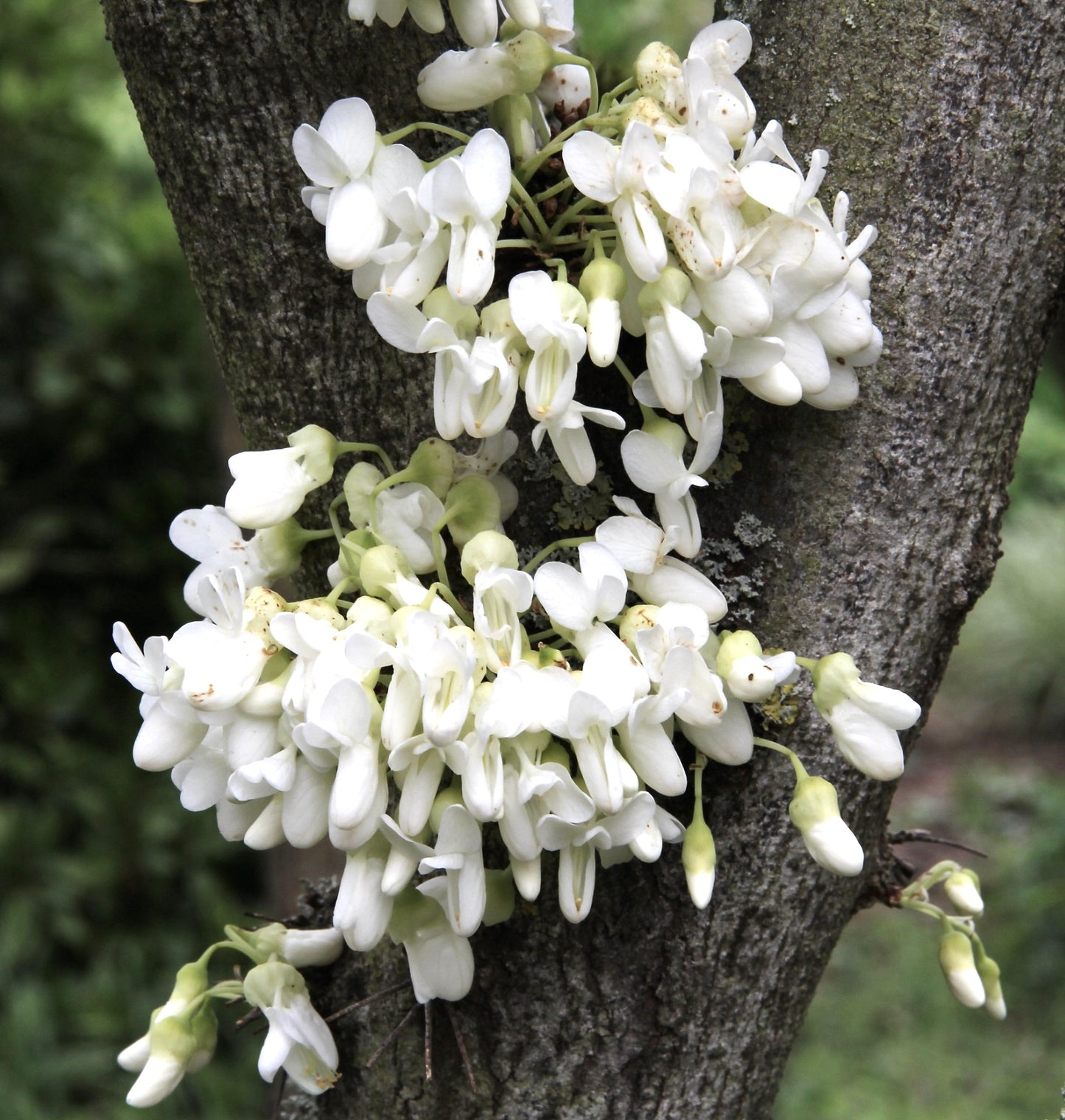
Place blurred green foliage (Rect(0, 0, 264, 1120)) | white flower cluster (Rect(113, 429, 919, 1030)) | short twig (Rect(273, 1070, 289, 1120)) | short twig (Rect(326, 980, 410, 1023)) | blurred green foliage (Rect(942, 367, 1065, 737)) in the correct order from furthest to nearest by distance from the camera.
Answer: blurred green foliage (Rect(942, 367, 1065, 737)) < blurred green foliage (Rect(0, 0, 264, 1120)) < short twig (Rect(273, 1070, 289, 1120)) < short twig (Rect(326, 980, 410, 1023)) < white flower cluster (Rect(113, 429, 919, 1030))

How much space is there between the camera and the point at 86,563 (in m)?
3.31

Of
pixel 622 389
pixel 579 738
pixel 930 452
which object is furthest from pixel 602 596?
pixel 930 452

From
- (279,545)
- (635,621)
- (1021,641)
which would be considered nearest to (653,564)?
(635,621)

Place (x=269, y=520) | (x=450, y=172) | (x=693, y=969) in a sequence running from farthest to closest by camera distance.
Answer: (x=693, y=969) < (x=269, y=520) < (x=450, y=172)

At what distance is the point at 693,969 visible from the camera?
0.92 meters

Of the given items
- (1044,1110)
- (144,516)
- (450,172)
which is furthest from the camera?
(144,516)

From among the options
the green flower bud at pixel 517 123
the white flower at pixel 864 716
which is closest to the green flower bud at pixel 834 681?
the white flower at pixel 864 716

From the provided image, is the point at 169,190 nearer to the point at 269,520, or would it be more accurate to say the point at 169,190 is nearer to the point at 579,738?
the point at 269,520

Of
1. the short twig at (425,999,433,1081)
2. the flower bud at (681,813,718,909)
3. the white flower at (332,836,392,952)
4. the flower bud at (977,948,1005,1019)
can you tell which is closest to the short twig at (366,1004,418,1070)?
the short twig at (425,999,433,1081)

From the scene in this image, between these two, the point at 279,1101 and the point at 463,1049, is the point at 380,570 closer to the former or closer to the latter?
the point at 463,1049

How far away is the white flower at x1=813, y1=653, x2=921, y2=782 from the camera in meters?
0.77

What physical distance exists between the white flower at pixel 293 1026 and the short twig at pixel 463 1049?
96mm

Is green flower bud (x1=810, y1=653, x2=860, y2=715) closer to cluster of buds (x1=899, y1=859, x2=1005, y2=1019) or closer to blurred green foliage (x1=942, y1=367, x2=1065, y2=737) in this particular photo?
cluster of buds (x1=899, y1=859, x2=1005, y2=1019)

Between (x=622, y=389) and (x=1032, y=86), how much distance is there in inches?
15.3
